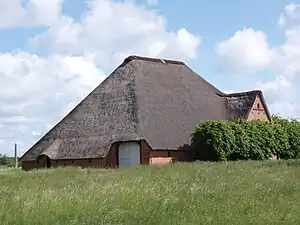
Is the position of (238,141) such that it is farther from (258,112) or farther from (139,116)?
(258,112)

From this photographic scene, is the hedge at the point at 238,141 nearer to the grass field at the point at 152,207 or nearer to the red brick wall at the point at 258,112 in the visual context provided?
the red brick wall at the point at 258,112

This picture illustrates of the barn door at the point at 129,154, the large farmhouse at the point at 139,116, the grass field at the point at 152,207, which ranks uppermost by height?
the large farmhouse at the point at 139,116

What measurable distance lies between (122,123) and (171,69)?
11.0 m

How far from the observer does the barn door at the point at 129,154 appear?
171 ft

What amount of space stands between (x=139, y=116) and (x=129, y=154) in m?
3.35

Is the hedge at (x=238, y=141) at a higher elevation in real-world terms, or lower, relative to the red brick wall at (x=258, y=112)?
lower

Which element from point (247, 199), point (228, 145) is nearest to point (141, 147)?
point (228, 145)

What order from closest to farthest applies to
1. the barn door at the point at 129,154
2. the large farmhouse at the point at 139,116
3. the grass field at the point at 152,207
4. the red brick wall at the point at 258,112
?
the grass field at the point at 152,207, the barn door at the point at 129,154, the large farmhouse at the point at 139,116, the red brick wall at the point at 258,112

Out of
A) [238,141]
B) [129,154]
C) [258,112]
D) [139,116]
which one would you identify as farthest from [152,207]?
[258,112]

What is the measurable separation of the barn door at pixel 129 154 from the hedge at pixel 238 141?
465 cm

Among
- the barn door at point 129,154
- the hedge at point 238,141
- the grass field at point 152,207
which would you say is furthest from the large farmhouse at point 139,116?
the grass field at point 152,207

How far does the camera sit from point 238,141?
52.8 meters

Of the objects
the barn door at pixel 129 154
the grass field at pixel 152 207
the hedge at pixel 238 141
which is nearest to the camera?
the grass field at pixel 152 207

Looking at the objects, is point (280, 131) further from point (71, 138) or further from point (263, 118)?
point (71, 138)
